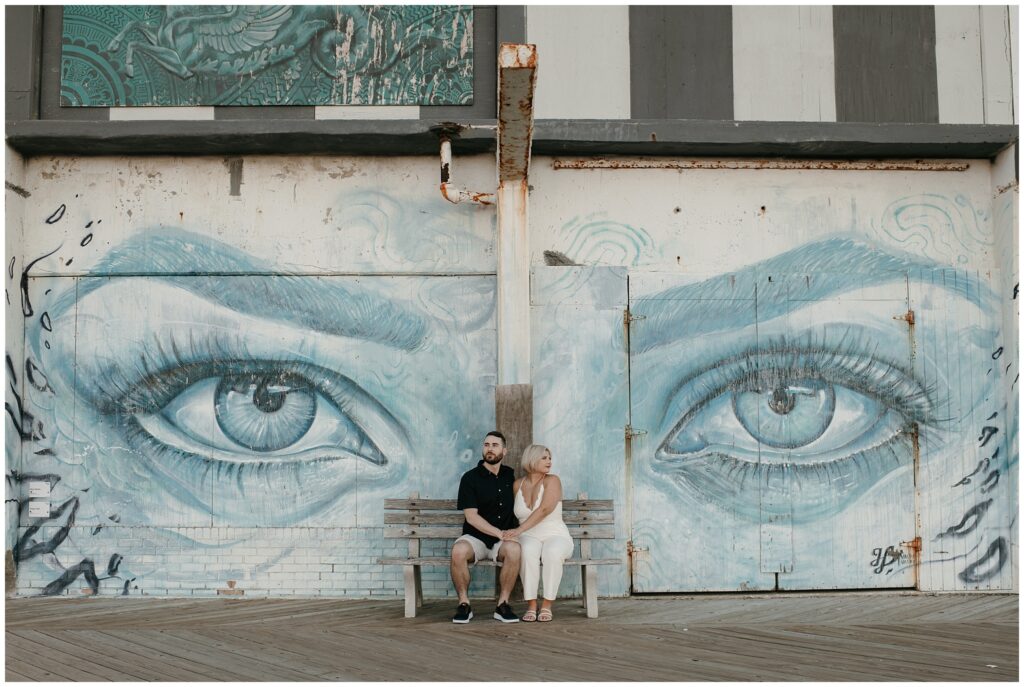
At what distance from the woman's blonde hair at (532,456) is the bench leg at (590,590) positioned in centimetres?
76

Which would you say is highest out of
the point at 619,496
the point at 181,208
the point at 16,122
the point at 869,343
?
the point at 16,122

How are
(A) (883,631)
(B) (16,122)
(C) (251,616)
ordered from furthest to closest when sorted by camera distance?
(B) (16,122), (C) (251,616), (A) (883,631)

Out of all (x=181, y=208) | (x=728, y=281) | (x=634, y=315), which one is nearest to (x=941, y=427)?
(x=728, y=281)

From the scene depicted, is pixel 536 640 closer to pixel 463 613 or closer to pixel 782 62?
pixel 463 613

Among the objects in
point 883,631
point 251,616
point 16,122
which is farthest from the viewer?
point 16,122

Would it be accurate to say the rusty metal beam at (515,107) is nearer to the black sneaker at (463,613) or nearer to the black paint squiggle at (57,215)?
the black sneaker at (463,613)

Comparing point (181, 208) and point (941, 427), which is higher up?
point (181, 208)

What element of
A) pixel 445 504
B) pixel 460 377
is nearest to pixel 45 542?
pixel 445 504

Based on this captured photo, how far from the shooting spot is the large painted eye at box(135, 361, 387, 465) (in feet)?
27.5

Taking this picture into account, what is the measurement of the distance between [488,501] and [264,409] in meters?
1.98

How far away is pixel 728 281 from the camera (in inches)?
336

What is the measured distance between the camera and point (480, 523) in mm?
7480

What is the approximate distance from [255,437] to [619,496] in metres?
2.77

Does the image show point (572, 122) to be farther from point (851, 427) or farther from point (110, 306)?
point (110, 306)
